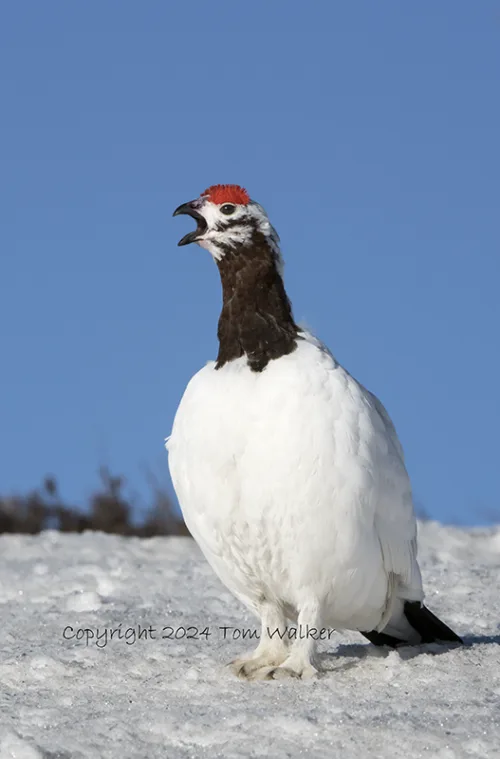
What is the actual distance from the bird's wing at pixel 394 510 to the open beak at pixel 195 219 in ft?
2.92

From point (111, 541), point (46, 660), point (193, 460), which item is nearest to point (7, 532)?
point (111, 541)

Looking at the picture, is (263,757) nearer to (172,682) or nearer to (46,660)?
(172,682)

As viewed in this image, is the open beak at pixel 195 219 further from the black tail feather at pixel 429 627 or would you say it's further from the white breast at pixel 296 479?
the black tail feather at pixel 429 627

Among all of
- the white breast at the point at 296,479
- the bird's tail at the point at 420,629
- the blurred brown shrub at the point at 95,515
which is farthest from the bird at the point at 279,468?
the blurred brown shrub at the point at 95,515

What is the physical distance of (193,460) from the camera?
4.43 m

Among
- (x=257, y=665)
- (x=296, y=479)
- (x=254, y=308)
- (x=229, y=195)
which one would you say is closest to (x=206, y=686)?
(x=257, y=665)

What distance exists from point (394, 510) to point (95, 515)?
6.99m

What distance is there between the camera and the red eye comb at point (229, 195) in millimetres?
4578

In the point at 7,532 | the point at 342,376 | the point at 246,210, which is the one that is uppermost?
the point at 246,210

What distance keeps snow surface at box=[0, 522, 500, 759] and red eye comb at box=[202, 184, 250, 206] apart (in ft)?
5.91

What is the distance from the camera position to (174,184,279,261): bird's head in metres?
4.52

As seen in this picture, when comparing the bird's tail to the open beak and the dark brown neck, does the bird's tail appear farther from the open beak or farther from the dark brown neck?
the open beak

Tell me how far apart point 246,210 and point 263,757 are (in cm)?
202

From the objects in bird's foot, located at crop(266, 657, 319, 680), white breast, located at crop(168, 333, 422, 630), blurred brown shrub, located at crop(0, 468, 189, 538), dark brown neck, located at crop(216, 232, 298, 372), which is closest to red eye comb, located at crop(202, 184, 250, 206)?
dark brown neck, located at crop(216, 232, 298, 372)
